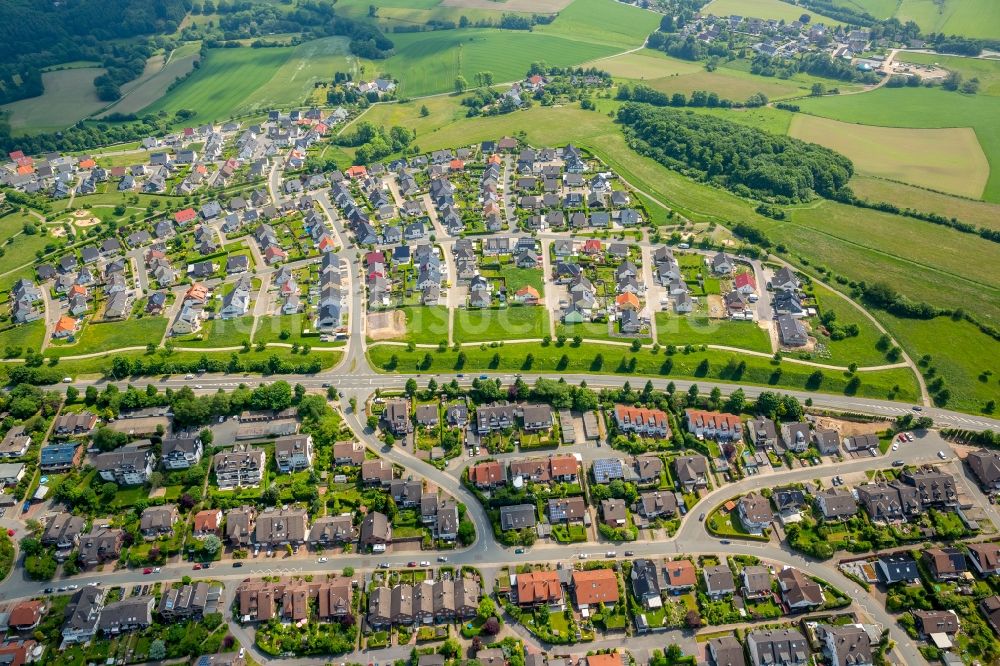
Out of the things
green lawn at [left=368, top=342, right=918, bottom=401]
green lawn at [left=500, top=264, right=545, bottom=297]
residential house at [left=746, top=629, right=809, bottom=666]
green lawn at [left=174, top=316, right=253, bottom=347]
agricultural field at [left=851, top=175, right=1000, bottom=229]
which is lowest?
residential house at [left=746, top=629, right=809, bottom=666]

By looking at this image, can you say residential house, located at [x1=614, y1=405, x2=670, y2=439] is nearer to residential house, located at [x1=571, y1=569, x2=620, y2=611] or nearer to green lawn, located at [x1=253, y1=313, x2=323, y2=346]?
residential house, located at [x1=571, y1=569, x2=620, y2=611]

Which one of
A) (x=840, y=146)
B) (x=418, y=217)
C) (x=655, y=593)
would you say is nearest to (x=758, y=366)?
(x=655, y=593)

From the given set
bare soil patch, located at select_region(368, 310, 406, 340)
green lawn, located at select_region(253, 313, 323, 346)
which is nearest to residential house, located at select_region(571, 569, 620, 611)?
bare soil patch, located at select_region(368, 310, 406, 340)

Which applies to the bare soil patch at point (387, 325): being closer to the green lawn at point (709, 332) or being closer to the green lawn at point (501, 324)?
the green lawn at point (501, 324)

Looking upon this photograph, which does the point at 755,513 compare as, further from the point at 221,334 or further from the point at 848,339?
the point at 221,334

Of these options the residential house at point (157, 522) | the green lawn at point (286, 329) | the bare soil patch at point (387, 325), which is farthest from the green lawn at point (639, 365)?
the residential house at point (157, 522)

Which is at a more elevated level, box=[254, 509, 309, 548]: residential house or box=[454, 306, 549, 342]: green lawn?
box=[454, 306, 549, 342]: green lawn

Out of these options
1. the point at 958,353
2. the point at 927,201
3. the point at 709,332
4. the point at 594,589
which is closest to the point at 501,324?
the point at 709,332
